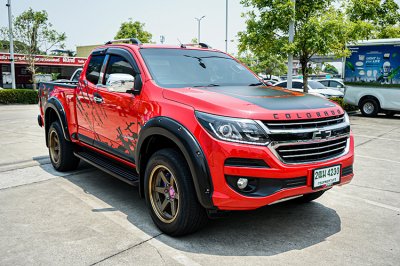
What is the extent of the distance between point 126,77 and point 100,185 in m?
1.98

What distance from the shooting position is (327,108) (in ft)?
12.6

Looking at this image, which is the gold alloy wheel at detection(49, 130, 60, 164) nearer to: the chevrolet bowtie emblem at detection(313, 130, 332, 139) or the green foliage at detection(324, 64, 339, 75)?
the chevrolet bowtie emblem at detection(313, 130, 332, 139)

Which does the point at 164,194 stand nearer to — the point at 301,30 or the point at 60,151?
the point at 60,151

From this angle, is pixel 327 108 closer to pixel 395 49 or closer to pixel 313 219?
pixel 313 219

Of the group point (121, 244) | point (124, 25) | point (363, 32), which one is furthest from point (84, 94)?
point (124, 25)

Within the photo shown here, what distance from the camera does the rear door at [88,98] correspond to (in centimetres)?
521

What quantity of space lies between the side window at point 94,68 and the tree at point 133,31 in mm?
41507

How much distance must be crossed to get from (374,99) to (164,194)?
1418cm

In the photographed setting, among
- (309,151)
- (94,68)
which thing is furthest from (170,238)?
(94,68)

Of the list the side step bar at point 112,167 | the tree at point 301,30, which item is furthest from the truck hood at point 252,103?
the tree at point 301,30

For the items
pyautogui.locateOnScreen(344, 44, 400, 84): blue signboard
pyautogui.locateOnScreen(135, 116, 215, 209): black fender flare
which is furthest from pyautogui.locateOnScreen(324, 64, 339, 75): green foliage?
pyautogui.locateOnScreen(135, 116, 215, 209): black fender flare

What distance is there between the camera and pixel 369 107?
16016 mm

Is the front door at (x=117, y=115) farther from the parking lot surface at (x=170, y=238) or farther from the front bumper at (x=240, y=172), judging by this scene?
the front bumper at (x=240, y=172)

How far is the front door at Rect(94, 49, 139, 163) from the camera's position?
4.31m
